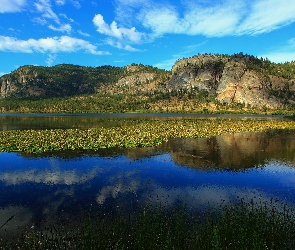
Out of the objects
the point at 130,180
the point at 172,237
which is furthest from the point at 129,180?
the point at 172,237

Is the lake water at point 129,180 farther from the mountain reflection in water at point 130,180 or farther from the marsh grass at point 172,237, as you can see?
the marsh grass at point 172,237

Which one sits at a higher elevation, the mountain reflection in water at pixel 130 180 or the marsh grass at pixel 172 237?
the marsh grass at pixel 172 237

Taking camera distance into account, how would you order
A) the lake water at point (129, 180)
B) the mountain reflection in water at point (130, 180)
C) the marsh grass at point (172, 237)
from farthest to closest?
1. the mountain reflection in water at point (130, 180)
2. the lake water at point (129, 180)
3. the marsh grass at point (172, 237)

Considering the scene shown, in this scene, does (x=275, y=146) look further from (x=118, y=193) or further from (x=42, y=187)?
(x=42, y=187)

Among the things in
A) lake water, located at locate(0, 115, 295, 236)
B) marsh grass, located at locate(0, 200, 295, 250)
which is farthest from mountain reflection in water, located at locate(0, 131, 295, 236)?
marsh grass, located at locate(0, 200, 295, 250)

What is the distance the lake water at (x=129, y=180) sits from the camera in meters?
15.7

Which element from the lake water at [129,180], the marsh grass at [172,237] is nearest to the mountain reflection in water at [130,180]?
the lake water at [129,180]

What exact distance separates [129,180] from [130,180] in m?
0.08

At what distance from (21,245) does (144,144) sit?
91.6ft

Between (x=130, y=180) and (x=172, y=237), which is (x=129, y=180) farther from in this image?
(x=172, y=237)

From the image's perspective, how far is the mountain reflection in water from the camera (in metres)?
15.8

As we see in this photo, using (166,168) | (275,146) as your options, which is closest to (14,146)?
(166,168)

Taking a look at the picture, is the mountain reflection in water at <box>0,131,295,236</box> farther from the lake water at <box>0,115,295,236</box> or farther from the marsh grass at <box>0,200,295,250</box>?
the marsh grass at <box>0,200,295,250</box>

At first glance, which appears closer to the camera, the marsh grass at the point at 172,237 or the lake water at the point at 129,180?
the marsh grass at the point at 172,237
